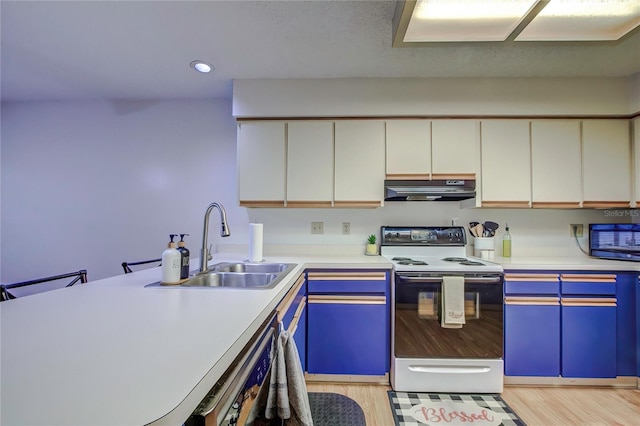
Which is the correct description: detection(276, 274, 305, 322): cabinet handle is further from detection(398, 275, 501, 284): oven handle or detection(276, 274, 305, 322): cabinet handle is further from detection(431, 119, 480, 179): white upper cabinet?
detection(431, 119, 480, 179): white upper cabinet

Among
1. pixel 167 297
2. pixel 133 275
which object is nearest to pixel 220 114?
pixel 133 275

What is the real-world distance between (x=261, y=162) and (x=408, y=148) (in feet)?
3.99

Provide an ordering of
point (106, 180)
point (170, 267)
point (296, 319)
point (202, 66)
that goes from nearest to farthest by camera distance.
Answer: point (170, 267), point (296, 319), point (202, 66), point (106, 180)

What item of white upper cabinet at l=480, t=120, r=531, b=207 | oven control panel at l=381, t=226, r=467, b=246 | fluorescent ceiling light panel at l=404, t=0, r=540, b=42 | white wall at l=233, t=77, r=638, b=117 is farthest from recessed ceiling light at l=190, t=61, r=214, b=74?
white upper cabinet at l=480, t=120, r=531, b=207

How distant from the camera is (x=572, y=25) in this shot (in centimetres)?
143

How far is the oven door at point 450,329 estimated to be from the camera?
6.09 ft

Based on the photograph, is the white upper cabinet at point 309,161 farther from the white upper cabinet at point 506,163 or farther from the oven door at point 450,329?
the white upper cabinet at point 506,163

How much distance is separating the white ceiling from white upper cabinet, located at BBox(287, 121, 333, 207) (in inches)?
16.6

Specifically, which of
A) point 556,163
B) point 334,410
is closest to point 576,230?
point 556,163

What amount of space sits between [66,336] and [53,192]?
2.86m

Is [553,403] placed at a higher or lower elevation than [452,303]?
lower

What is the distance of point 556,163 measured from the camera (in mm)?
2223

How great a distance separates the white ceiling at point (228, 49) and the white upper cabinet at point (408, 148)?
40 centimetres

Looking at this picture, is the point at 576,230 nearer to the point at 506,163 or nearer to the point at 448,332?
the point at 506,163
